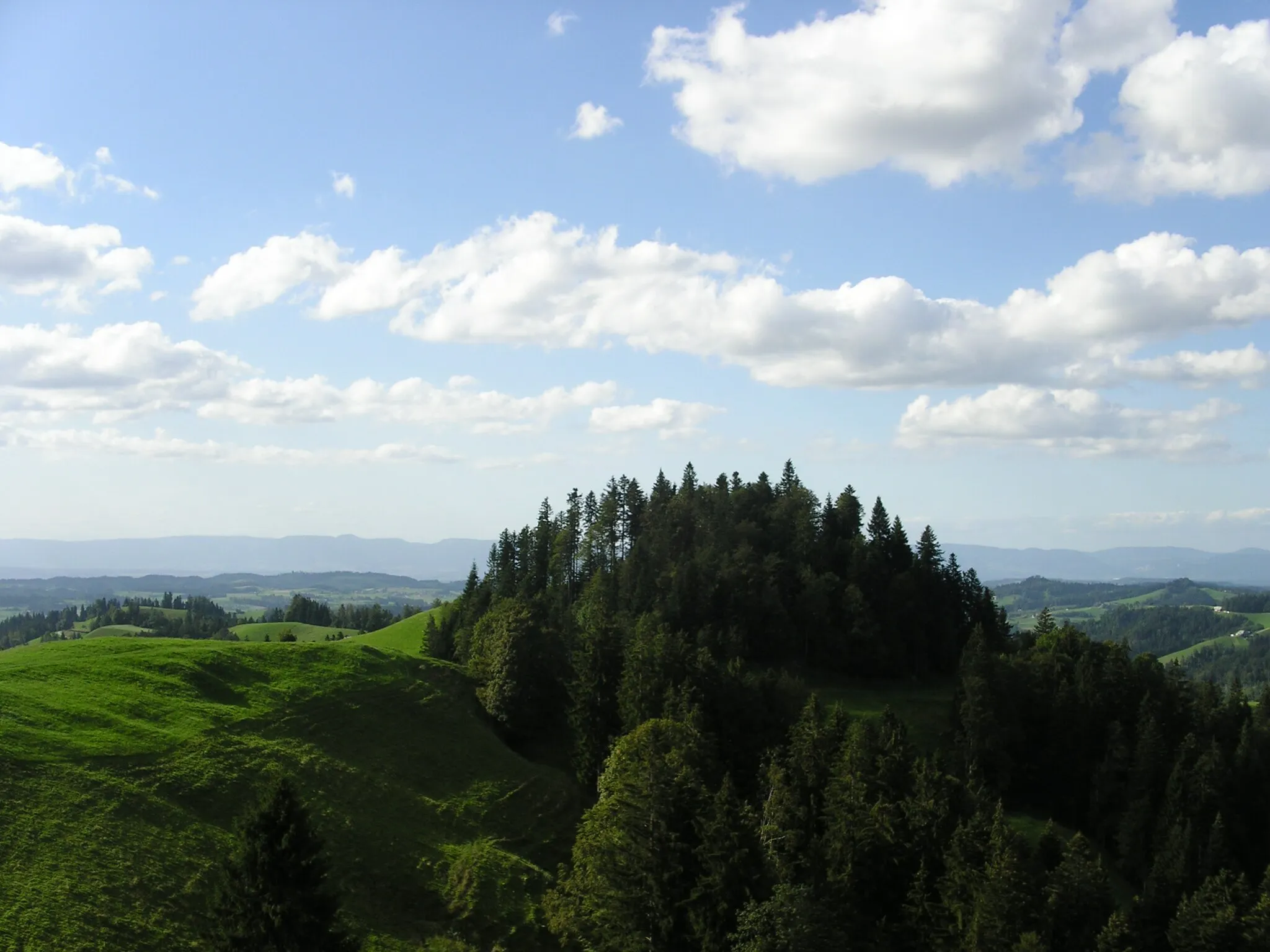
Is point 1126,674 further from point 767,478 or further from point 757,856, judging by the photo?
point 757,856

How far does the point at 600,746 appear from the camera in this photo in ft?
245

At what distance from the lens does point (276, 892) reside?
1449 inches

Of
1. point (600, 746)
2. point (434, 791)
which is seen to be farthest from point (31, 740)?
point (600, 746)

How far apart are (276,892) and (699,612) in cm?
6450

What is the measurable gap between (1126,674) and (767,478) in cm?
4716

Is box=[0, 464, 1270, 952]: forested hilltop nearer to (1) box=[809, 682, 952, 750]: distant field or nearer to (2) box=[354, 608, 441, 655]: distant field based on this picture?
(1) box=[809, 682, 952, 750]: distant field

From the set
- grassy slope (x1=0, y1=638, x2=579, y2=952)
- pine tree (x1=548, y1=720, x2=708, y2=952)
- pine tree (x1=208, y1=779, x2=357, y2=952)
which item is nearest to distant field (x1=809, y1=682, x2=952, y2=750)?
grassy slope (x1=0, y1=638, x2=579, y2=952)

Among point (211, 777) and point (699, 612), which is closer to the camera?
point (211, 777)

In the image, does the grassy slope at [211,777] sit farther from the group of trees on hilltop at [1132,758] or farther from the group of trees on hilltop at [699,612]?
the group of trees on hilltop at [1132,758]

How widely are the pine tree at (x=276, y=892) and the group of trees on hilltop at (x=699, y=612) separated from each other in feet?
111

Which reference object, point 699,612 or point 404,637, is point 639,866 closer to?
point 699,612

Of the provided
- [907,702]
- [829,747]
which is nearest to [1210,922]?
[829,747]

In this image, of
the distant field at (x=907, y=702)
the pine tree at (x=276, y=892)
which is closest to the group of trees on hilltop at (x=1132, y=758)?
the distant field at (x=907, y=702)

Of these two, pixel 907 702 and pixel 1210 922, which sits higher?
pixel 907 702
